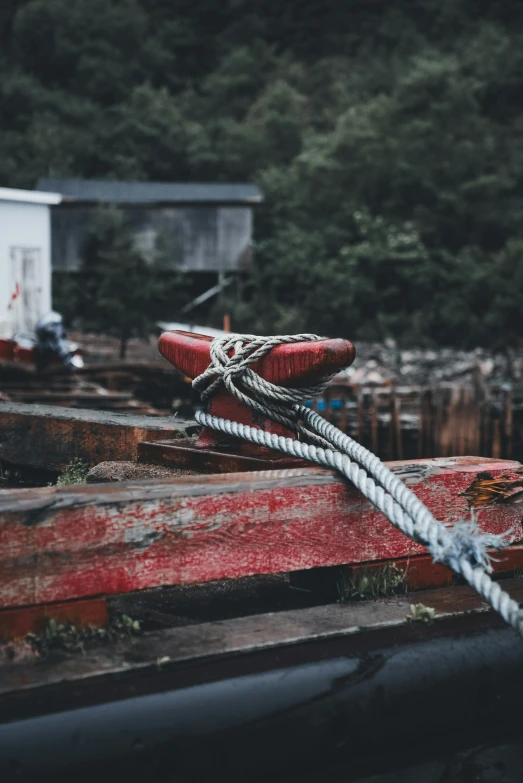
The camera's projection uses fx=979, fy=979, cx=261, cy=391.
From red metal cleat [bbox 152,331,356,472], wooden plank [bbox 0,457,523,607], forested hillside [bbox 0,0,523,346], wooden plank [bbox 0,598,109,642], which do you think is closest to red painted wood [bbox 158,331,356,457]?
red metal cleat [bbox 152,331,356,472]

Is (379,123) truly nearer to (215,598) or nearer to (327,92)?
(327,92)

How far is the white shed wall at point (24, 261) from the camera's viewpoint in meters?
21.7

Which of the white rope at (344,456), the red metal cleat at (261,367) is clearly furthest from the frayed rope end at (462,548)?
the red metal cleat at (261,367)

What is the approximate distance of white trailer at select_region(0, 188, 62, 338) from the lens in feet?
71.0

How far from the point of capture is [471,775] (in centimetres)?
301

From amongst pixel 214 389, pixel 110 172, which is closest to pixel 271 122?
pixel 110 172

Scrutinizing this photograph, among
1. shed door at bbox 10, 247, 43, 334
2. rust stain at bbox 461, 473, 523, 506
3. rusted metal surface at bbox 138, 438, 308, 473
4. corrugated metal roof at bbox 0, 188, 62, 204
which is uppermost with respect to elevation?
corrugated metal roof at bbox 0, 188, 62, 204

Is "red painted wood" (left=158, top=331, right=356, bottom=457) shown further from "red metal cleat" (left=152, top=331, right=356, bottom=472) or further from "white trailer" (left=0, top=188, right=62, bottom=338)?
"white trailer" (left=0, top=188, right=62, bottom=338)

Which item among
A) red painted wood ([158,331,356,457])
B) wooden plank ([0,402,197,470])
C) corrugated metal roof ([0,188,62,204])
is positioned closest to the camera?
red painted wood ([158,331,356,457])

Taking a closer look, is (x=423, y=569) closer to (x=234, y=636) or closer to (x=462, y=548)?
(x=462, y=548)

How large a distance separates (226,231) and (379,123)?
32.3 ft

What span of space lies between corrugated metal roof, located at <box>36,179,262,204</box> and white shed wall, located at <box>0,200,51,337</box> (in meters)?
16.3

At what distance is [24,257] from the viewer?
22391mm

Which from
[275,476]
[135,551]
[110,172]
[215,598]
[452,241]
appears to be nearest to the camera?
[135,551]
